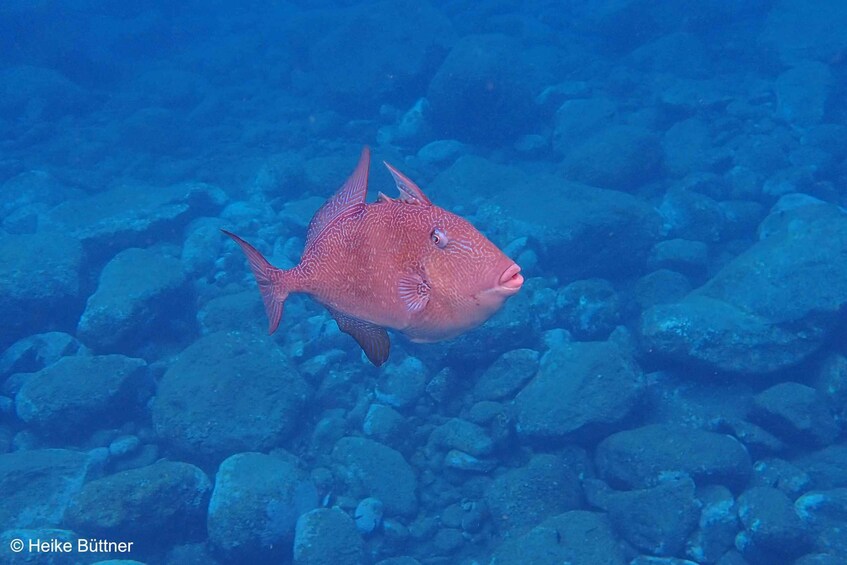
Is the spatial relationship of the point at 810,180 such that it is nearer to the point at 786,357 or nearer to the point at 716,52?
the point at 786,357

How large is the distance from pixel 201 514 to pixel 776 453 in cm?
583

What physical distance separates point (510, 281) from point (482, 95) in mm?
11252

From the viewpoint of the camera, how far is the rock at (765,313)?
5699 millimetres

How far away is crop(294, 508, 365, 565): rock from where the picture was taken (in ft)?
15.3

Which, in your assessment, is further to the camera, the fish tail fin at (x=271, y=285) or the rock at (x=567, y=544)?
the rock at (x=567, y=544)

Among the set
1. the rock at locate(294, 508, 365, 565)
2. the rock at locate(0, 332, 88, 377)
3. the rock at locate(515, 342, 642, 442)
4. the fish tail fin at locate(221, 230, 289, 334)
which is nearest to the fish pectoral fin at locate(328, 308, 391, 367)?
the fish tail fin at locate(221, 230, 289, 334)

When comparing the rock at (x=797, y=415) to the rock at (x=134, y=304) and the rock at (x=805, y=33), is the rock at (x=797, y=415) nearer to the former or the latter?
the rock at (x=134, y=304)

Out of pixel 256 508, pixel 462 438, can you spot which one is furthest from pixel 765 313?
pixel 256 508

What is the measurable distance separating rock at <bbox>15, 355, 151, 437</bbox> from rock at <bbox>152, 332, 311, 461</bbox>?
0.56 m

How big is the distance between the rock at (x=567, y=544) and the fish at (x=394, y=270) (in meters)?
3.24

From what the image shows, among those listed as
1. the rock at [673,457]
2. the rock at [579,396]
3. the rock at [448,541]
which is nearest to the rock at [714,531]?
the rock at [673,457]

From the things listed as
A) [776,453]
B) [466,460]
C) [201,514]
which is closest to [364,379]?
[466,460]

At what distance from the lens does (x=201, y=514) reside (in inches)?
200

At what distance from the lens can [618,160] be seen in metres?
9.81
